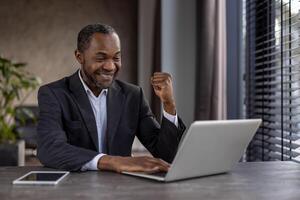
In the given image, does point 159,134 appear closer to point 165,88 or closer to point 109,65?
point 165,88

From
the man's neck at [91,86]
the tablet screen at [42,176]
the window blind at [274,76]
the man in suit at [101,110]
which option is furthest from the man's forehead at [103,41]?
the window blind at [274,76]

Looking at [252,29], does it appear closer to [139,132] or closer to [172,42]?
[172,42]

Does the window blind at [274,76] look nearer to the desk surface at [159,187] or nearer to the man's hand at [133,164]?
the desk surface at [159,187]

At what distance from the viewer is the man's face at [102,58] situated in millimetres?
1703

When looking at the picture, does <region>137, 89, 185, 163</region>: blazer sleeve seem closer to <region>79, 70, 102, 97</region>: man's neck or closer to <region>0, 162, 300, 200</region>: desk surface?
<region>79, 70, 102, 97</region>: man's neck

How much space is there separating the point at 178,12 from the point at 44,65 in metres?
2.94

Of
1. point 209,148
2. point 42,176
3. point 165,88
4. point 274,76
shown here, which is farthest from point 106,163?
point 274,76

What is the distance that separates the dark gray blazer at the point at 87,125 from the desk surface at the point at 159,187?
15cm

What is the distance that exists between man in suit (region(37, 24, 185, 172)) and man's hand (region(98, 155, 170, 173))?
7.6 inches

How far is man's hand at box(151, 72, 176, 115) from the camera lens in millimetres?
1688

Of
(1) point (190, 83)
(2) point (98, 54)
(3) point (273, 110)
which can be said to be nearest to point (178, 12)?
(1) point (190, 83)

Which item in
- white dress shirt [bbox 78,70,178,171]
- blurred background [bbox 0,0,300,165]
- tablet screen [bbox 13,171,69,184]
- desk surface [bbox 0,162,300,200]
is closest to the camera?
desk surface [bbox 0,162,300,200]

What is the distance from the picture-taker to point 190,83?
339 centimetres

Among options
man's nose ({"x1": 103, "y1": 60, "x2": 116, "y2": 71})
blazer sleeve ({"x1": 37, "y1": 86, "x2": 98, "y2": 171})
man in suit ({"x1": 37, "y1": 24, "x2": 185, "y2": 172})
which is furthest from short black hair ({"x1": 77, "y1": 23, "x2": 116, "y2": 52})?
blazer sleeve ({"x1": 37, "y1": 86, "x2": 98, "y2": 171})
